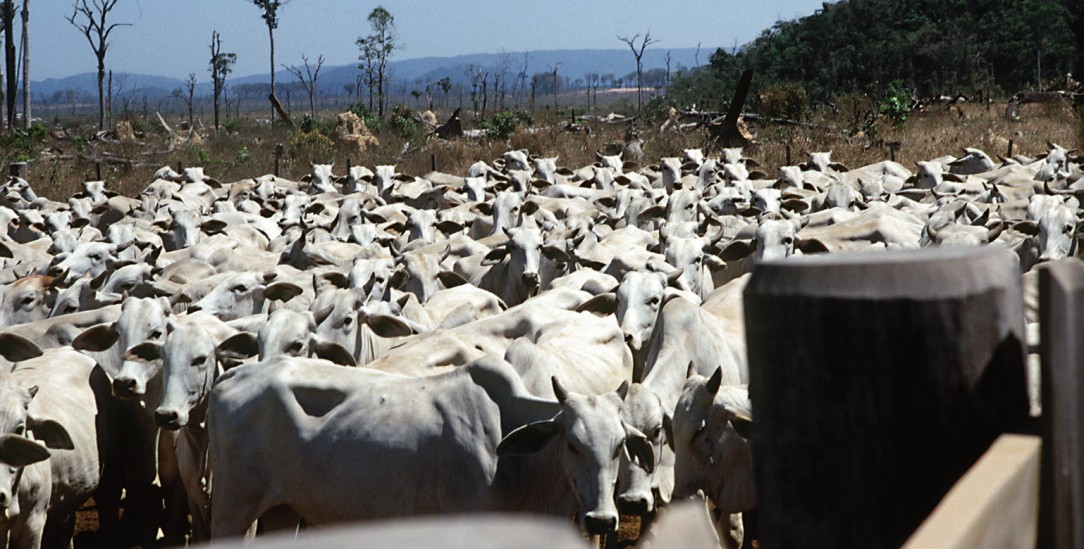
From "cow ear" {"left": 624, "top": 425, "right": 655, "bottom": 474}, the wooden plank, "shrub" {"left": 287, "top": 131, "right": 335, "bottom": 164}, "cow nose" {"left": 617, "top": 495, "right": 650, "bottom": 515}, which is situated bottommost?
"cow nose" {"left": 617, "top": 495, "right": 650, "bottom": 515}

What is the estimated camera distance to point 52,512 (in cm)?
676

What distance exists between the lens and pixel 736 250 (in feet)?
34.3

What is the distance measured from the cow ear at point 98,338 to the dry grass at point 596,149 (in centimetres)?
1633

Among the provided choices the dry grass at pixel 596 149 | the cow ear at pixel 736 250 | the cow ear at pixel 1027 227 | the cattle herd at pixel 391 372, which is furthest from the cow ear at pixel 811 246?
the dry grass at pixel 596 149

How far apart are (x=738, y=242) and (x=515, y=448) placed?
5.63 metres

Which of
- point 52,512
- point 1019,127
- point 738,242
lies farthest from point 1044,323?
point 1019,127

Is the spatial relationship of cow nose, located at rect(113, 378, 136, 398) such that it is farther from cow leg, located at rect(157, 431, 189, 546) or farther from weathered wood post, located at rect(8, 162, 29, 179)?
weathered wood post, located at rect(8, 162, 29, 179)

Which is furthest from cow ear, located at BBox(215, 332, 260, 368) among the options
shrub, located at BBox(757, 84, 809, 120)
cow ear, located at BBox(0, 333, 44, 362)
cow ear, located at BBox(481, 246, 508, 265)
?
shrub, located at BBox(757, 84, 809, 120)

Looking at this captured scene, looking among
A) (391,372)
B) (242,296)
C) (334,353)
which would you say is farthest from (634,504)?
(242,296)

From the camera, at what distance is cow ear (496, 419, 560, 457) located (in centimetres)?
510

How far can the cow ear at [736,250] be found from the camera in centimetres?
1039

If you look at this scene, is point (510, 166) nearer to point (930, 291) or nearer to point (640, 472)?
point (640, 472)

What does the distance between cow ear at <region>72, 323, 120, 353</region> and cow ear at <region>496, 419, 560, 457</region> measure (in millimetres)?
3597

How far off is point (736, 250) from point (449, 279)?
100 inches
